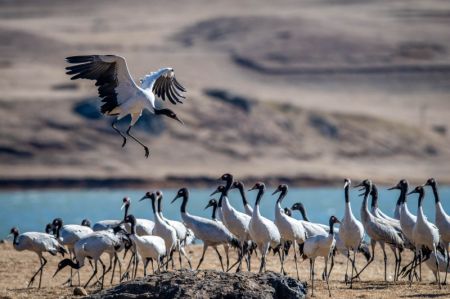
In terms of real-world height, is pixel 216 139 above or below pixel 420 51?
below

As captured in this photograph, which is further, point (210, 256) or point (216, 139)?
point (216, 139)

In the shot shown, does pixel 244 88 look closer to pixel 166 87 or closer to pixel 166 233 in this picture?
pixel 166 87

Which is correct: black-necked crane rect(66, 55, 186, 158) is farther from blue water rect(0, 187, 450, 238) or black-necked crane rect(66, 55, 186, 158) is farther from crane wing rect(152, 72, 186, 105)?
blue water rect(0, 187, 450, 238)

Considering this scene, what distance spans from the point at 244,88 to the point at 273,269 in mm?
80015

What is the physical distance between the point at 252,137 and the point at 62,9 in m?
85.8

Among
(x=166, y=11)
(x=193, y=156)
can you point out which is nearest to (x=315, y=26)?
(x=166, y=11)

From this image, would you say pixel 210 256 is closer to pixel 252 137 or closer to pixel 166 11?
pixel 252 137

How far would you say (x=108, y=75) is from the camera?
19906mm

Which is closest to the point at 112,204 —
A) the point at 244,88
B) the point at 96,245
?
the point at 96,245

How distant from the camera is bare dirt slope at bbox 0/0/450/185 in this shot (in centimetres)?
7281

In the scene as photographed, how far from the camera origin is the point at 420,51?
369 ft

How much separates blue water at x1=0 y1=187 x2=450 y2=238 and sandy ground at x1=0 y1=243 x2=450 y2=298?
16.4 m

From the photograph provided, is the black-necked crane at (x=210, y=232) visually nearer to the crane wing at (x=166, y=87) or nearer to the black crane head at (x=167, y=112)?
the black crane head at (x=167, y=112)

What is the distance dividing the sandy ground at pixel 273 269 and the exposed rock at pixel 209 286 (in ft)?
7.38
